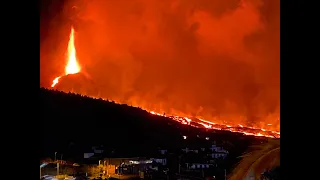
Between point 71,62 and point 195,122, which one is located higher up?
point 71,62

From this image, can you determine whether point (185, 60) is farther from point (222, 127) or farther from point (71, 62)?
point (71, 62)

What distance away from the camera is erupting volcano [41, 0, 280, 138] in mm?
2176

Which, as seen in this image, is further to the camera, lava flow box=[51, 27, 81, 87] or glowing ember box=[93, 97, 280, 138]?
lava flow box=[51, 27, 81, 87]

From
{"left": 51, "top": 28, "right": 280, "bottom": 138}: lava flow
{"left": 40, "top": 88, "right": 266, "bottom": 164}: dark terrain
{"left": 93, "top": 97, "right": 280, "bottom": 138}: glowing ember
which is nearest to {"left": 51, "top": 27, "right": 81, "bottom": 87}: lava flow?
{"left": 51, "top": 28, "right": 280, "bottom": 138}: lava flow

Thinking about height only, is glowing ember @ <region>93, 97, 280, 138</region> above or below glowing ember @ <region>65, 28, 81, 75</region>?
below

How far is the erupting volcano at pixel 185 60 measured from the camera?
218cm

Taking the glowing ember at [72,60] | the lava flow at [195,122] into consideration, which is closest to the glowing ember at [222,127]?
the lava flow at [195,122]

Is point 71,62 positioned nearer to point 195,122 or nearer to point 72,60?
point 72,60

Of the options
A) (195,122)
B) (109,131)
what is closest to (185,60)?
(195,122)

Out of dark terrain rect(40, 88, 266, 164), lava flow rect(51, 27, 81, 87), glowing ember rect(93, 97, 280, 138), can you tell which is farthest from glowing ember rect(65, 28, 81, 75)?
glowing ember rect(93, 97, 280, 138)

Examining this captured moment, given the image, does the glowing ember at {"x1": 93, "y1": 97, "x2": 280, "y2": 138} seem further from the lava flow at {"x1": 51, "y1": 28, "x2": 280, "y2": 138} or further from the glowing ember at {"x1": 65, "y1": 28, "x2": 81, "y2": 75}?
the glowing ember at {"x1": 65, "y1": 28, "x2": 81, "y2": 75}

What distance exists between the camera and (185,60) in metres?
2.22
